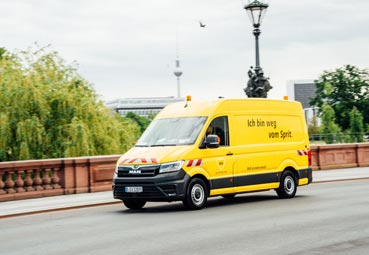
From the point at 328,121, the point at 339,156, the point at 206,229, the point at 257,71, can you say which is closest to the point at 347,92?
the point at 328,121

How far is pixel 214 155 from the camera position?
1559 cm

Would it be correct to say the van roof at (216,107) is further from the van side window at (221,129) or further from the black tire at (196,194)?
the black tire at (196,194)

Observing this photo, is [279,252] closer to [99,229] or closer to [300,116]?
[99,229]

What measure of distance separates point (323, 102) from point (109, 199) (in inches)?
3305

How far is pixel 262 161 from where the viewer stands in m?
16.9

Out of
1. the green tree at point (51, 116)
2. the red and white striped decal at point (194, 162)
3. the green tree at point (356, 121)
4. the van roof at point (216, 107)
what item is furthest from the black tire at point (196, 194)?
the green tree at point (356, 121)

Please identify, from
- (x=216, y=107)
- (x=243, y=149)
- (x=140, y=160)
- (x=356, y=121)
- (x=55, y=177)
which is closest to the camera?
(x=140, y=160)

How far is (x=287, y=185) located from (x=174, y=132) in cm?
355

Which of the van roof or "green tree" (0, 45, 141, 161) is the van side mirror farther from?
"green tree" (0, 45, 141, 161)

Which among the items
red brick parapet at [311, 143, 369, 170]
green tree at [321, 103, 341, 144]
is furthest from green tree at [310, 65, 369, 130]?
red brick parapet at [311, 143, 369, 170]

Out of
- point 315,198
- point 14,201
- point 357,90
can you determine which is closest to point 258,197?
point 315,198

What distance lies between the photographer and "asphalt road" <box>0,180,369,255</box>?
31.8 feet

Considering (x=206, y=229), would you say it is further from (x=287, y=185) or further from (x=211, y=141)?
(x=287, y=185)

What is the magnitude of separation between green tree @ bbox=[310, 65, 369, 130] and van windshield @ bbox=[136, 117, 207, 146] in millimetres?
82636
